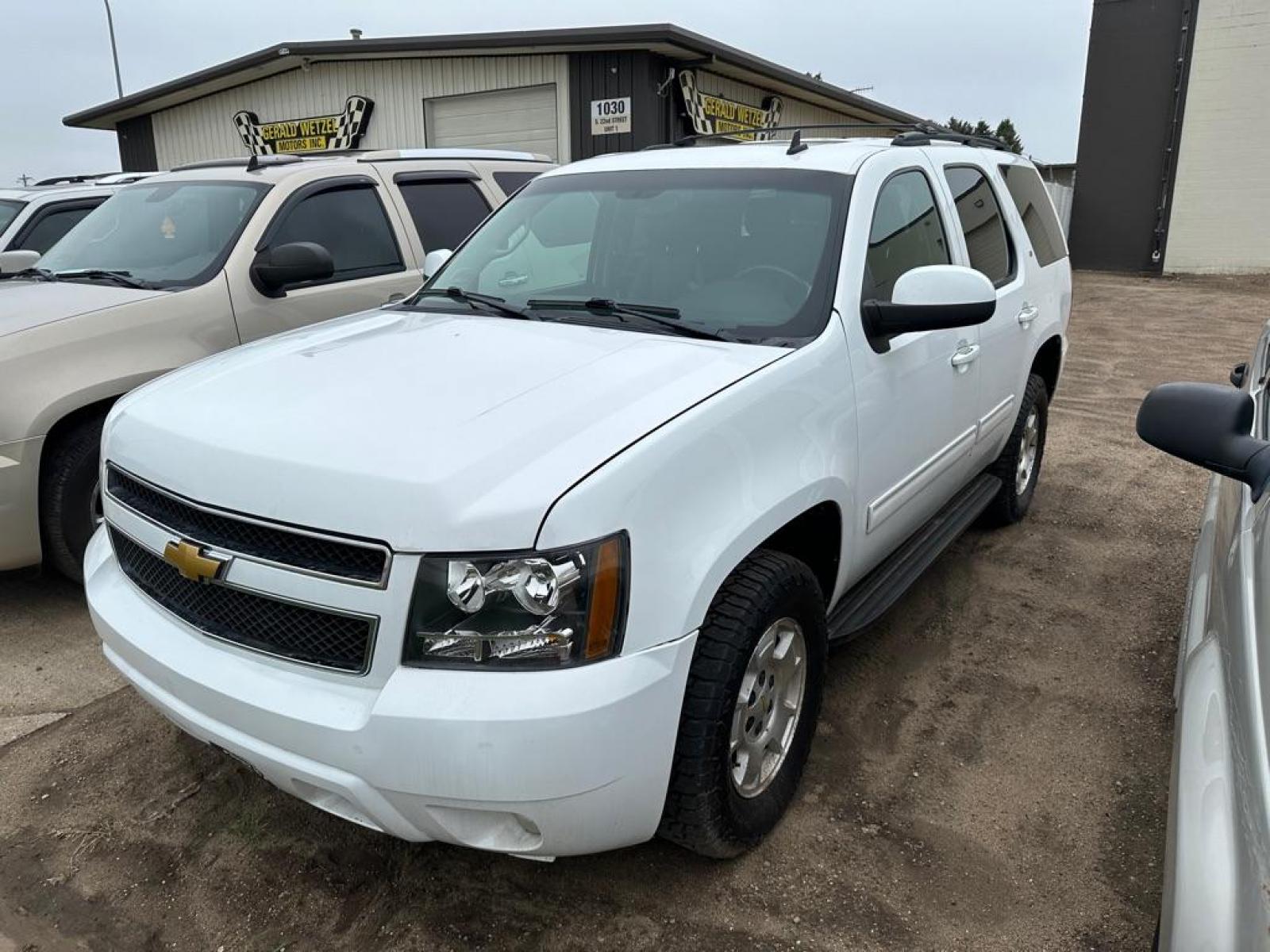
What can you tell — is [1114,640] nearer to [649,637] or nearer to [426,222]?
[649,637]

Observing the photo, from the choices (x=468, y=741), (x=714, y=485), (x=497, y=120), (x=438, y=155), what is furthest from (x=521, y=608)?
(x=497, y=120)

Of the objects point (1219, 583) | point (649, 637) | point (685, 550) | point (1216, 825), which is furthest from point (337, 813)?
point (1219, 583)

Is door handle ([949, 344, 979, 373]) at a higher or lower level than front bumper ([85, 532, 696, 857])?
higher

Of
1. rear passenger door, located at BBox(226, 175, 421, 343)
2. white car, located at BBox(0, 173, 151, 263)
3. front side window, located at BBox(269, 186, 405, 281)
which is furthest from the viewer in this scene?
white car, located at BBox(0, 173, 151, 263)

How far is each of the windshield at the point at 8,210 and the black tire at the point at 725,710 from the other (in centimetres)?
713

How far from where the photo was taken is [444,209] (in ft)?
19.3

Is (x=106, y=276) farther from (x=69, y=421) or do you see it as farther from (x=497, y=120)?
(x=497, y=120)

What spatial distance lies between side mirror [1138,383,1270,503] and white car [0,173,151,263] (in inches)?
276

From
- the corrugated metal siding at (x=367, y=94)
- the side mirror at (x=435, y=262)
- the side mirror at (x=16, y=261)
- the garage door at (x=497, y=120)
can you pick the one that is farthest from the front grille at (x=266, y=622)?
the garage door at (x=497, y=120)

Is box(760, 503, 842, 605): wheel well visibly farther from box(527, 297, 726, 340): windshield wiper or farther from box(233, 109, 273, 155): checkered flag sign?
box(233, 109, 273, 155): checkered flag sign

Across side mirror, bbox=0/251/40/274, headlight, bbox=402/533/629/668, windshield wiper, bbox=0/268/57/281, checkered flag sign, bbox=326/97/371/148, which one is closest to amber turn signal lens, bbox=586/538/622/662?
headlight, bbox=402/533/629/668

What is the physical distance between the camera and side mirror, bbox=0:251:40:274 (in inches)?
217

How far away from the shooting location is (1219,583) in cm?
204

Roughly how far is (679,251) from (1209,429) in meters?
1.74
